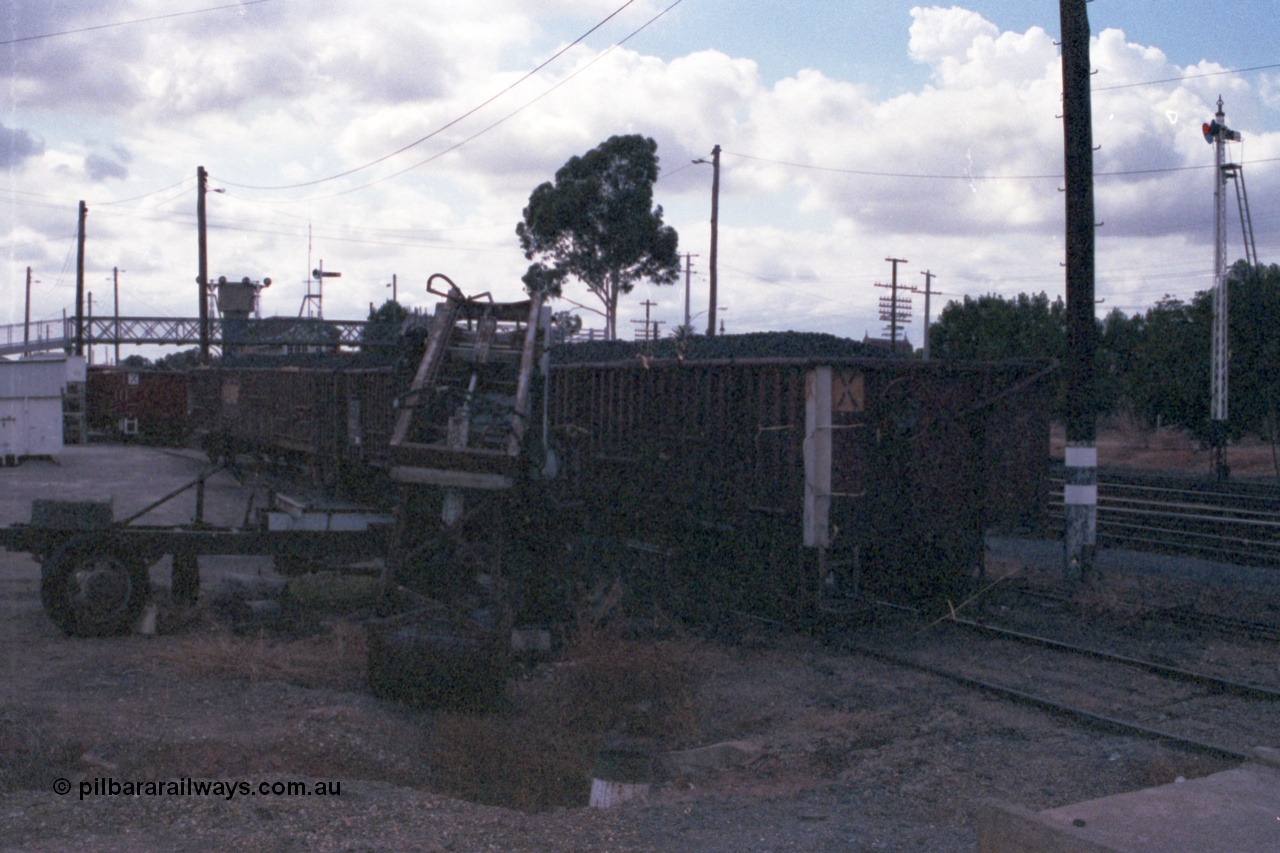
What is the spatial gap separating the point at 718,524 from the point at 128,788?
6594 millimetres

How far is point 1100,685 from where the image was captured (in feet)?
27.3

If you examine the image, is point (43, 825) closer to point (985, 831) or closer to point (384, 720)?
point (384, 720)

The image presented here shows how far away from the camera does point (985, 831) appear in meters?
4.09

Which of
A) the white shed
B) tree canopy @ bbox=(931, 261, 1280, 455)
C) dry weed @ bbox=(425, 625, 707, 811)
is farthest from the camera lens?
tree canopy @ bbox=(931, 261, 1280, 455)

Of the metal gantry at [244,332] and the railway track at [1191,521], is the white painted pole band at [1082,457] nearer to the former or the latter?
the railway track at [1191,521]

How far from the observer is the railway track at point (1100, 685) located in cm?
714

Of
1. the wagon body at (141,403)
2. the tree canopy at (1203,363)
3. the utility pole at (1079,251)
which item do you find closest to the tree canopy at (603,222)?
the tree canopy at (1203,363)

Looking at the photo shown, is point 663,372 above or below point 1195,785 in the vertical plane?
above

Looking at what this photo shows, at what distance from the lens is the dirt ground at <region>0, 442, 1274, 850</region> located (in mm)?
4973

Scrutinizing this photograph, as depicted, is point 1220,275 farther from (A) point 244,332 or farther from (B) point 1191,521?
(A) point 244,332

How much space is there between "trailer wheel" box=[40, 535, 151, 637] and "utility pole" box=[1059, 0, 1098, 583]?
10.4 m

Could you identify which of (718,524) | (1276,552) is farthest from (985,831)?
(1276,552)

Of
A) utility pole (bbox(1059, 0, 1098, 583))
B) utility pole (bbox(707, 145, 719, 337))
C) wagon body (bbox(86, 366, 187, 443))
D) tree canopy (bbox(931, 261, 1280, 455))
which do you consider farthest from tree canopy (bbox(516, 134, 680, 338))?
utility pole (bbox(1059, 0, 1098, 583))

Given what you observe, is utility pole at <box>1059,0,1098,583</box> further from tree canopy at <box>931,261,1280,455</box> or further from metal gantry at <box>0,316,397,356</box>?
metal gantry at <box>0,316,397,356</box>
